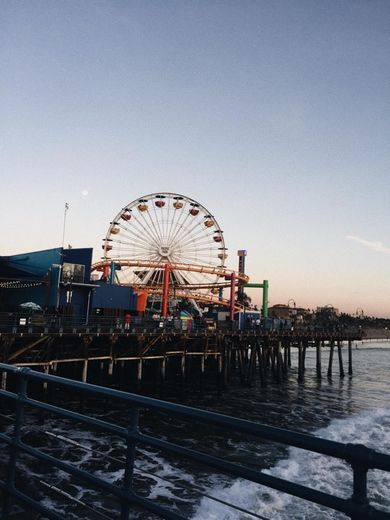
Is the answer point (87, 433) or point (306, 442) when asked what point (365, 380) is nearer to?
point (87, 433)

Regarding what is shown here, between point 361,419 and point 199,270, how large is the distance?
123 feet

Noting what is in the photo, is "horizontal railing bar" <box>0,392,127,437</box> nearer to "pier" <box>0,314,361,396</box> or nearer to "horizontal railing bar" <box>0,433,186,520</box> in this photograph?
"horizontal railing bar" <box>0,433,186,520</box>

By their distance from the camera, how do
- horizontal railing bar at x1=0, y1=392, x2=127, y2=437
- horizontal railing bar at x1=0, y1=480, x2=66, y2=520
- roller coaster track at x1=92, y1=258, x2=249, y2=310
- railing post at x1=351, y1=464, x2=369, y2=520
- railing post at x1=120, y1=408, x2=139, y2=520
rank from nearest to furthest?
railing post at x1=351, y1=464, x2=369, y2=520 < railing post at x1=120, y1=408, x2=139, y2=520 < horizontal railing bar at x1=0, y1=392, x2=127, y2=437 < horizontal railing bar at x1=0, y1=480, x2=66, y2=520 < roller coaster track at x1=92, y1=258, x2=249, y2=310

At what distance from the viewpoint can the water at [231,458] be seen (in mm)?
11555

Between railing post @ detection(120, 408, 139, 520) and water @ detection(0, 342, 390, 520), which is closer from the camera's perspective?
railing post @ detection(120, 408, 139, 520)

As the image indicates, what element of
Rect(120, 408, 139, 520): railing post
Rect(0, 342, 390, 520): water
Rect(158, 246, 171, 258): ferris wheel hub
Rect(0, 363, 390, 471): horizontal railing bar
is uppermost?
Rect(158, 246, 171, 258): ferris wheel hub

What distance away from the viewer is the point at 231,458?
16141 millimetres

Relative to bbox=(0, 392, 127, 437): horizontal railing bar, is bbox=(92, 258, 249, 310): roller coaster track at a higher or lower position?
higher

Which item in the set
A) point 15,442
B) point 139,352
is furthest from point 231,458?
point 15,442

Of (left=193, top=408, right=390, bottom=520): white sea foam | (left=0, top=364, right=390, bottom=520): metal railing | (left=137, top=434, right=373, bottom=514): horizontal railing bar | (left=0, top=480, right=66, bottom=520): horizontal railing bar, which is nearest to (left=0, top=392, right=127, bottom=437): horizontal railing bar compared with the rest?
(left=0, top=364, right=390, bottom=520): metal railing

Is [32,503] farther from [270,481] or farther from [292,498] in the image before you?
[292,498]

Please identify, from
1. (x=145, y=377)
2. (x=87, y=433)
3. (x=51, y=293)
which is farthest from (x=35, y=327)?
(x=145, y=377)

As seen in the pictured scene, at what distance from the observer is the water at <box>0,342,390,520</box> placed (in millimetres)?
11555

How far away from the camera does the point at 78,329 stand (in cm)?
2531
